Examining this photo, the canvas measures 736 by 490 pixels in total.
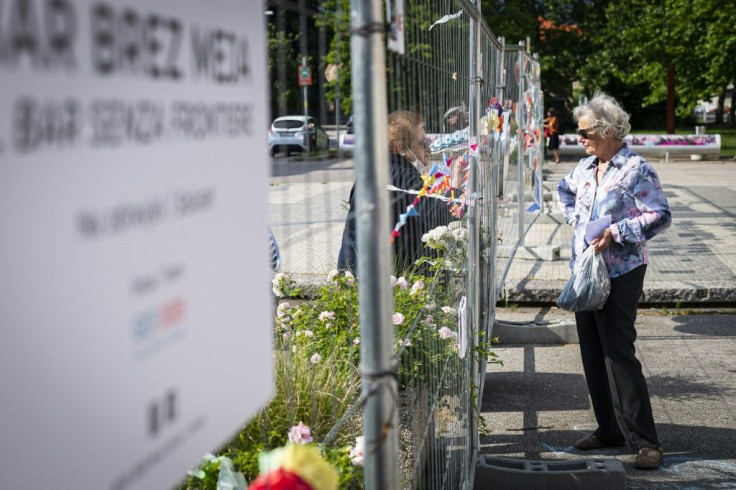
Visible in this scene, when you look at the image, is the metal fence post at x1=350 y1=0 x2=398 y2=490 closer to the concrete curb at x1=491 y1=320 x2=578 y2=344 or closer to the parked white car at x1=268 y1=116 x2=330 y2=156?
the parked white car at x1=268 y1=116 x2=330 y2=156

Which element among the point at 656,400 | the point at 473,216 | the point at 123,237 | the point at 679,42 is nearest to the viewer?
the point at 123,237

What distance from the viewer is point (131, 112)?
96cm

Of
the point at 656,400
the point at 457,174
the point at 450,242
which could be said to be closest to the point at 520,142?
the point at 656,400

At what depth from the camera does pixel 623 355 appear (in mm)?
5051

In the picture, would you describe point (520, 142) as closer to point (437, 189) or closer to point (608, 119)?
point (608, 119)

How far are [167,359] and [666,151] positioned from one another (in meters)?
29.9

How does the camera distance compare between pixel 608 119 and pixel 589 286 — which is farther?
pixel 608 119

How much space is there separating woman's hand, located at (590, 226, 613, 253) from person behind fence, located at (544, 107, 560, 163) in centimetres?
2301

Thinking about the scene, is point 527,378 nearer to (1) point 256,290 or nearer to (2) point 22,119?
(1) point 256,290

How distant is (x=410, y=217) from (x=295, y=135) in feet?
4.75

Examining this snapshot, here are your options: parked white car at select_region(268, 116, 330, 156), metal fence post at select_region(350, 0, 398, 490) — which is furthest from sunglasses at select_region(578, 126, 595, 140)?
metal fence post at select_region(350, 0, 398, 490)

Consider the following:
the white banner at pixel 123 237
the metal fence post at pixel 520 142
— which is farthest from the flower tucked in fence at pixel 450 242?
the metal fence post at pixel 520 142

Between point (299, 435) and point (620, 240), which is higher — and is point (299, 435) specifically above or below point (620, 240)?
below

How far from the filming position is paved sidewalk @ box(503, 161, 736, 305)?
351 inches
